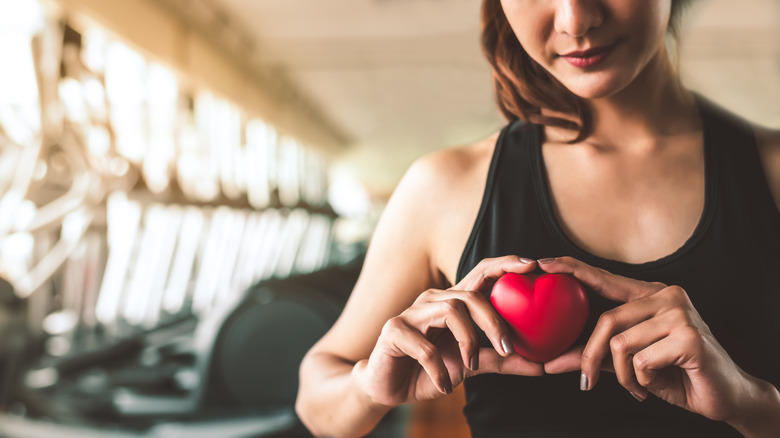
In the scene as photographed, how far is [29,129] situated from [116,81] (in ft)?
3.04

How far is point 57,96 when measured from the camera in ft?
5.34

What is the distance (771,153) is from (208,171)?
2.62m

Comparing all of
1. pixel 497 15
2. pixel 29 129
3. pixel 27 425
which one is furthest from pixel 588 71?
pixel 29 129

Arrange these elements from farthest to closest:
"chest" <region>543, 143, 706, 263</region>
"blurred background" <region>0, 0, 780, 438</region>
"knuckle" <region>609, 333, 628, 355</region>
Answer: "blurred background" <region>0, 0, 780, 438</region> < "chest" <region>543, 143, 706, 263</region> < "knuckle" <region>609, 333, 628, 355</region>

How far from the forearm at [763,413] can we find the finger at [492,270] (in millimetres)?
143

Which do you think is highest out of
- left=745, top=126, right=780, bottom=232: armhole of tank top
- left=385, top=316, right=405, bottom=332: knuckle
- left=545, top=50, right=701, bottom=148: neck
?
left=545, top=50, right=701, bottom=148: neck

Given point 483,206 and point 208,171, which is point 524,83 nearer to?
point 483,206

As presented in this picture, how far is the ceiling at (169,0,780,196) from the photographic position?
386 millimetres

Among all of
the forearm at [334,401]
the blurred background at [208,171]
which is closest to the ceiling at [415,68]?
the blurred background at [208,171]

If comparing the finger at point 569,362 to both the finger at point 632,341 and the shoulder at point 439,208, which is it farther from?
the shoulder at point 439,208

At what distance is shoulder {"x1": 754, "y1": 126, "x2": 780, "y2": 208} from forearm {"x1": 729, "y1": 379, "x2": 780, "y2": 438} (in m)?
0.13

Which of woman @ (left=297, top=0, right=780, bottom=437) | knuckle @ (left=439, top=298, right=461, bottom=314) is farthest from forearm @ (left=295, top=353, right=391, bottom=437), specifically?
knuckle @ (left=439, top=298, right=461, bottom=314)

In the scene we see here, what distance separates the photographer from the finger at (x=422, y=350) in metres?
0.31

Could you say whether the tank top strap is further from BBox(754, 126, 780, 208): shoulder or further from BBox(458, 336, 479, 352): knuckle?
BBox(458, 336, 479, 352): knuckle
